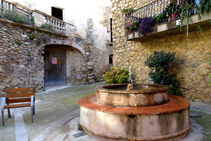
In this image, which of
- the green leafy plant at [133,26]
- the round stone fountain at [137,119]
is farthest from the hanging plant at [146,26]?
the round stone fountain at [137,119]

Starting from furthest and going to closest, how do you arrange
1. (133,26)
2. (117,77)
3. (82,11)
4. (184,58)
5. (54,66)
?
1. (82,11)
2. (54,66)
3. (117,77)
4. (133,26)
5. (184,58)

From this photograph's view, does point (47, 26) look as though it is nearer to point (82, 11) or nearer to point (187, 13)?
point (82, 11)

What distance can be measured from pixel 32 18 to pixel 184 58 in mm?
7577

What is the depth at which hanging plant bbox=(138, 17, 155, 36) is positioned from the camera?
511 centimetres

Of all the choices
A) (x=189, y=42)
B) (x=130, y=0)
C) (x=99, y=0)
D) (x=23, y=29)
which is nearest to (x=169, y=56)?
(x=189, y=42)

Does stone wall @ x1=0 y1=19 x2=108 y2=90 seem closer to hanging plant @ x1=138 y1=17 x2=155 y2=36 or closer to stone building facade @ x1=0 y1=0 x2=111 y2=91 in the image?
stone building facade @ x1=0 y1=0 x2=111 y2=91

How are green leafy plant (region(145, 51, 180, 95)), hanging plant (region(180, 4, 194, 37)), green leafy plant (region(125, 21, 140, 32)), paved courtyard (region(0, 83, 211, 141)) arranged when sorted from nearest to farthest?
paved courtyard (region(0, 83, 211, 141)), hanging plant (region(180, 4, 194, 37)), green leafy plant (region(145, 51, 180, 95)), green leafy plant (region(125, 21, 140, 32))

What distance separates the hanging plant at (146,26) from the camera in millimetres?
5113

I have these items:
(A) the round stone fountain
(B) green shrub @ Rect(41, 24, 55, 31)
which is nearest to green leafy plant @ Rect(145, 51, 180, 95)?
(A) the round stone fountain

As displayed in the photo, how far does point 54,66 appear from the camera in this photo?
946 centimetres

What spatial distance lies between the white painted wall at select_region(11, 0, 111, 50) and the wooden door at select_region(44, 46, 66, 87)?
7.46 ft

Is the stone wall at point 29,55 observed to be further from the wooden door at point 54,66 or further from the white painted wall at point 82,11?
the white painted wall at point 82,11

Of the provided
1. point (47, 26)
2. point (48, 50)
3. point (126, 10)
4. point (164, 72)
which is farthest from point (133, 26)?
point (48, 50)

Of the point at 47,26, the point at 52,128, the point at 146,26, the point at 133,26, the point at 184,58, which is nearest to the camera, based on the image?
the point at 52,128
